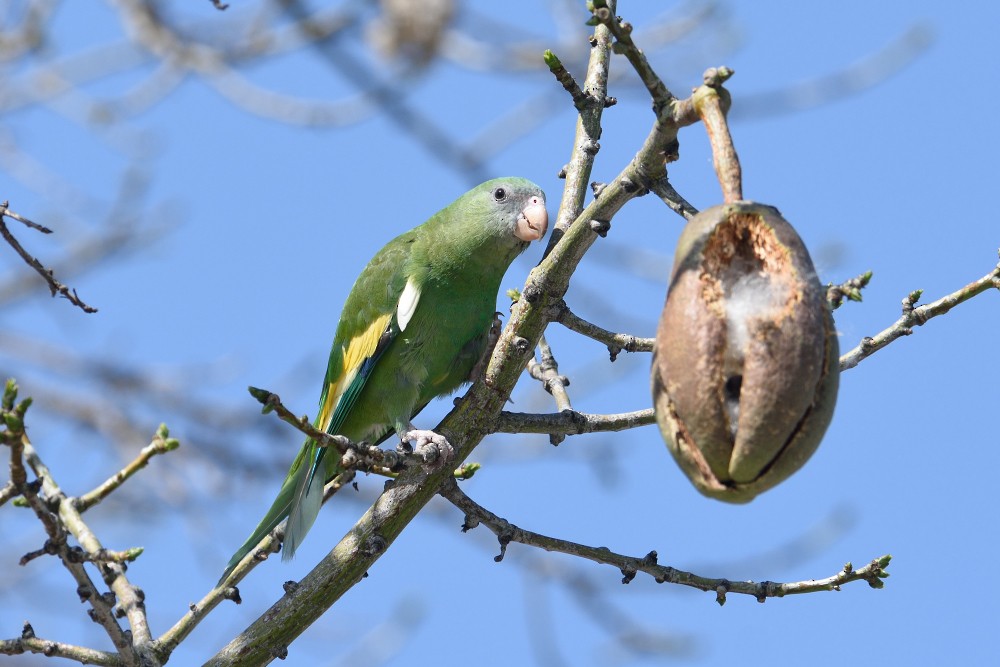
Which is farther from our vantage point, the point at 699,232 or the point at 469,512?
the point at 469,512

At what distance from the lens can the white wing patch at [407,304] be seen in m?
4.45

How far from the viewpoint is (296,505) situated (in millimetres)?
4348

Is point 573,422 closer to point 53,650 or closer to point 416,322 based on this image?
point 416,322

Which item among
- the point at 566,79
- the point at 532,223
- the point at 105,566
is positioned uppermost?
the point at 532,223

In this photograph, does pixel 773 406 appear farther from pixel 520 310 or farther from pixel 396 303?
pixel 396 303

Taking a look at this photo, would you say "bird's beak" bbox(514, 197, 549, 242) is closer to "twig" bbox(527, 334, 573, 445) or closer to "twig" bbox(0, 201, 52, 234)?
"twig" bbox(527, 334, 573, 445)

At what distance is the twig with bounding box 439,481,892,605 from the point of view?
10.6 ft

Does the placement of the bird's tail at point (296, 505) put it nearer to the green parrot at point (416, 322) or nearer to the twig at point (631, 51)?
the green parrot at point (416, 322)

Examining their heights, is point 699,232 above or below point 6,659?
below

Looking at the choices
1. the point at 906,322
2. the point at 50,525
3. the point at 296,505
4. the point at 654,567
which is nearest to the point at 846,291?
the point at 906,322

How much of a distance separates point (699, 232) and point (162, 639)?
6.36 ft

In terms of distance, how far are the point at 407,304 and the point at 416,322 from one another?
0.09 m

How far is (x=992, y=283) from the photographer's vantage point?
9.91 ft

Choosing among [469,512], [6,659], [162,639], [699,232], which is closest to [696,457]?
[699,232]
